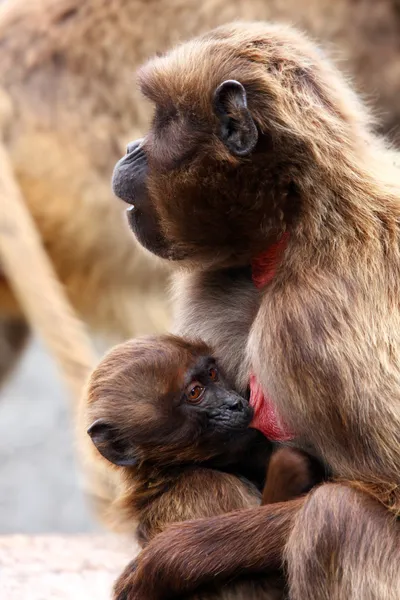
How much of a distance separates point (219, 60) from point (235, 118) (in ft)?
0.73

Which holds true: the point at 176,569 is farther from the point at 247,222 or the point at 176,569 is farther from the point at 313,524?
the point at 247,222

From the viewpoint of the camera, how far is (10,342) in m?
8.44

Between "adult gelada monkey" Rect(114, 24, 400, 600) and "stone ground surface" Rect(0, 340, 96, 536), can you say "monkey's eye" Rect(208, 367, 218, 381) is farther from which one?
"stone ground surface" Rect(0, 340, 96, 536)

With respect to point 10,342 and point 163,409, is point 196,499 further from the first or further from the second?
point 10,342

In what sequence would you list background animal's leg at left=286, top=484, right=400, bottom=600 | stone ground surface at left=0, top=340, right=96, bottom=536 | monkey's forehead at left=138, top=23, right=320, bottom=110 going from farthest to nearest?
1. stone ground surface at left=0, top=340, right=96, bottom=536
2. monkey's forehead at left=138, top=23, right=320, bottom=110
3. background animal's leg at left=286, top=484, right=400, bottom=600

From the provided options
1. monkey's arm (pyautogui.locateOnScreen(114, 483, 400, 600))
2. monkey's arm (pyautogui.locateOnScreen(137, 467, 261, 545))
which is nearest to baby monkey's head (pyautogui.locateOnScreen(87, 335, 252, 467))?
monkey's arm (pyautogui.locateOnScreen(137, 467, 261, 545))

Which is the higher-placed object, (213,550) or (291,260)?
(291,260)

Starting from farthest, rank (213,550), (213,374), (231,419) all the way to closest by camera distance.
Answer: (213,374) → (231,419) → (213,550)

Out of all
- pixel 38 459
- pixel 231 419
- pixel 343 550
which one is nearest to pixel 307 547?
pixel 343 550

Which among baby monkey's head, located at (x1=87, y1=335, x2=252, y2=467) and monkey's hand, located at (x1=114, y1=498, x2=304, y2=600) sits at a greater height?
baby monkey's head, located at (x1=87, y1=335, x2=252, y2=467)

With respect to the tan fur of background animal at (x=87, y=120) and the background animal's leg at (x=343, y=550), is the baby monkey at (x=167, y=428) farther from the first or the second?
the tan fur of background animal at (x=87, y=120)

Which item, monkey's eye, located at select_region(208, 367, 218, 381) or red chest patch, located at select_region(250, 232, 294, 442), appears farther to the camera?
monkey's eye, located at select_region(208, 367, 218, 381)

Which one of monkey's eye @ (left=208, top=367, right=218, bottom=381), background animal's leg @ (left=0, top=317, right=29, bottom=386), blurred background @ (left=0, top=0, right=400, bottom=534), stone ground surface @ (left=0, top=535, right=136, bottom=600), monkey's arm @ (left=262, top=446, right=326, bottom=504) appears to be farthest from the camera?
background animal's leg @ (left=0, top=317, right=29, bottom=386)

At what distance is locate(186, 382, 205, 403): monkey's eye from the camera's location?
3.85m
